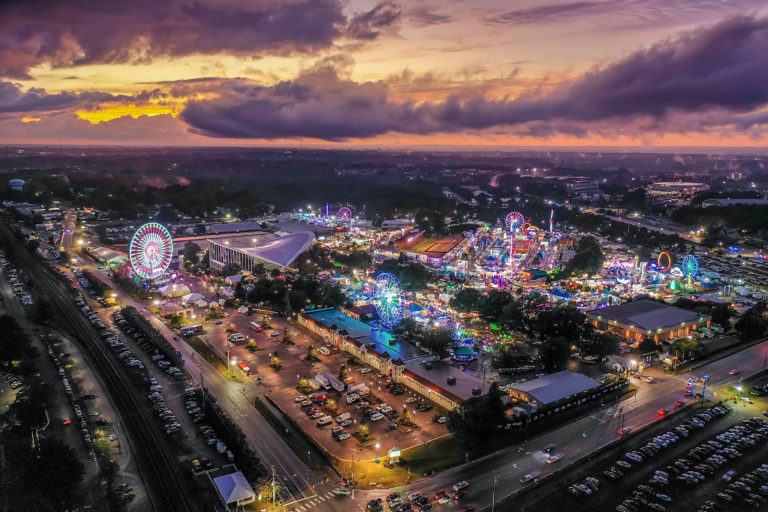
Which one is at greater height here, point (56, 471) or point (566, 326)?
point (566, 326)

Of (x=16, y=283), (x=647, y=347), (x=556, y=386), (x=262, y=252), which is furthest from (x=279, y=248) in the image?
(x=647, y=347)

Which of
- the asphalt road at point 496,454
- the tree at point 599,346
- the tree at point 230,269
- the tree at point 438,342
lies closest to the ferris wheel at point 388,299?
the tree at point 438,342

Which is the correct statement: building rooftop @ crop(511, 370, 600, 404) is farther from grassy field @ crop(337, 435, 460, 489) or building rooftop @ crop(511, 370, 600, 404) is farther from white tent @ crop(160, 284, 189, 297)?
white tent @ crop(160, 284, 189, 297)

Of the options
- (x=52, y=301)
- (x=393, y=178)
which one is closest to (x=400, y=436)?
(x=52, y=301)

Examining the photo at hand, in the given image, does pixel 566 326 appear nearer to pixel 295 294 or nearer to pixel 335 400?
pixel 335 400

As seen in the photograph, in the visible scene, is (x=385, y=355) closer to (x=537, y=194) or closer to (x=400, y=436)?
(x=400, y=436)
